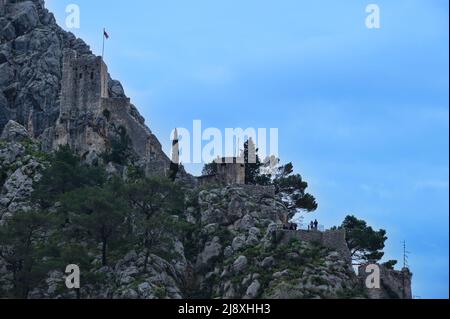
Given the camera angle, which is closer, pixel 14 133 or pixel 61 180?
pixel 61 180

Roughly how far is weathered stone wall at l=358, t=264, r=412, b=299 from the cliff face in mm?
26027

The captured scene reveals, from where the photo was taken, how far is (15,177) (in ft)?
296

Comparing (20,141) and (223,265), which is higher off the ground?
(20,141)

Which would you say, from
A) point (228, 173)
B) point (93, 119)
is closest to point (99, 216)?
point (228, 173)

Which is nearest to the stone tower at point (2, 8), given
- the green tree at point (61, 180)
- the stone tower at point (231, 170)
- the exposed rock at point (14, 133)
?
the exposed rock at point (14, 133)

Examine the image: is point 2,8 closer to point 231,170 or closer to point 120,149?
point 120,149

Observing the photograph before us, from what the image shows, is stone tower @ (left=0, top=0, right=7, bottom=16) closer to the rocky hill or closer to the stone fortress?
the stone fortress

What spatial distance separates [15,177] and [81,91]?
1854 centimetres

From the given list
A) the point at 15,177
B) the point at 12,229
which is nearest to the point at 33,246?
the point at 12,229

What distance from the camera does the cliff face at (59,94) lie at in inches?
3971

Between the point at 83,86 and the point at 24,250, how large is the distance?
33396 millimetres

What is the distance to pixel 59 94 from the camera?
116000mm
